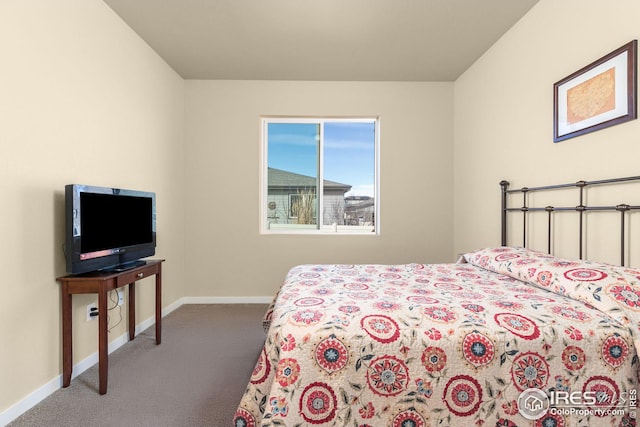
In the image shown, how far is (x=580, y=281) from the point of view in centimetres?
150

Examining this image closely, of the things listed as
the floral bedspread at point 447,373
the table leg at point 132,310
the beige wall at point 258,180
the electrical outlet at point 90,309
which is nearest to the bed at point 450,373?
the floral bedspread at point 447,373

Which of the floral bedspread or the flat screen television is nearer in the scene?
the floral bedspread

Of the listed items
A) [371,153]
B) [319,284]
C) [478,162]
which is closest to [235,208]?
[371,153]

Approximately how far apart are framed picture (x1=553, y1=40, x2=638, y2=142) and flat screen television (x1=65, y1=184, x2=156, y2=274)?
10.0ft

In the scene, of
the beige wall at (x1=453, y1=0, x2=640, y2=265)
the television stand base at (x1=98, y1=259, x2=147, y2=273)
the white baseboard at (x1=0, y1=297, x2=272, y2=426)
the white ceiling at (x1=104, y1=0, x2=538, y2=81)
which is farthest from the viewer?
the white ceiling at (x1=104, y1=0, x2=538, y2=81)

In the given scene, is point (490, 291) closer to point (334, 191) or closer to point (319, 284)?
point (319, 284)

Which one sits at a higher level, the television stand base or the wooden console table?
the television stand base

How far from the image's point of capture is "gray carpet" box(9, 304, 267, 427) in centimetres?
170

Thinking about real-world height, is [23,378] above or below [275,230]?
below

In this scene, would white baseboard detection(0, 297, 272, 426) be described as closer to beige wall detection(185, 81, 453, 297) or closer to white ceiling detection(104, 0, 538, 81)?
beige wall detection(185, 81, 453, 297)

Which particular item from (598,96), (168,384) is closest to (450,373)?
(168,384)

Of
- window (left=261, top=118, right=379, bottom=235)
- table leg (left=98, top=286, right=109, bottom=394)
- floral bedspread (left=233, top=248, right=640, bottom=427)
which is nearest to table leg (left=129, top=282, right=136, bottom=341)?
table leg (left=98, top=286, right=109, bottom=394)

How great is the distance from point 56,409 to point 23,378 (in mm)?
243

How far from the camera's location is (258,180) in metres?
3.77
